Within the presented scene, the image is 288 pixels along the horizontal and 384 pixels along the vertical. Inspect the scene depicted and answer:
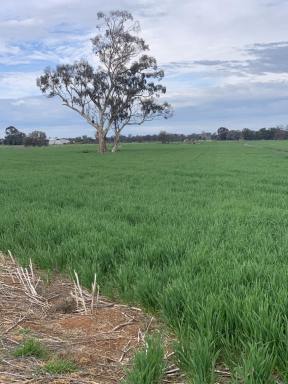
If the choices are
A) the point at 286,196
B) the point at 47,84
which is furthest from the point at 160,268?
the point at 47,84

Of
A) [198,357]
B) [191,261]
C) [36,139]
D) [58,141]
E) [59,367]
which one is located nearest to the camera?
[198,357]

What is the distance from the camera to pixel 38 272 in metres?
6.44

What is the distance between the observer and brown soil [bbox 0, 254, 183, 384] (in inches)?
138

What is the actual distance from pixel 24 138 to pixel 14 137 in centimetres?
454

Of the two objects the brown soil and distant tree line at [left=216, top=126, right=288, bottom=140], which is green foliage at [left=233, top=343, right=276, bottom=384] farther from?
distant tree line at [left=216, top=126, right=288, bottom=140]

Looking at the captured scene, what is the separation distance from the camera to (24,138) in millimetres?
135500

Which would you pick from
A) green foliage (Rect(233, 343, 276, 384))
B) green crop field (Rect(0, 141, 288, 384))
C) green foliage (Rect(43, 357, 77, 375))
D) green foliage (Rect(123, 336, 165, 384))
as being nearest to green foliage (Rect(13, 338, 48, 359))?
green foliage (Rect(43, 357, 77, 375))

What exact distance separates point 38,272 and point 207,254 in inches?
83.5

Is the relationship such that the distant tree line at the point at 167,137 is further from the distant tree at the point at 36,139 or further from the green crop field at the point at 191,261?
the green crop field at the point at 191,261

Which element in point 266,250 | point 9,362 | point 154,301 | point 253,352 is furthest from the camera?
point 266,250

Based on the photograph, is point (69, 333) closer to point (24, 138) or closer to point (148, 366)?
point (148, 366)

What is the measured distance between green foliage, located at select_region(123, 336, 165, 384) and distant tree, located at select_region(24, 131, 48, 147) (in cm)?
13195

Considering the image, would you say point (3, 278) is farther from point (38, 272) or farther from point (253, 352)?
point (253, 352)

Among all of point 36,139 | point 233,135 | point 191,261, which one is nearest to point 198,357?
point 191,261
